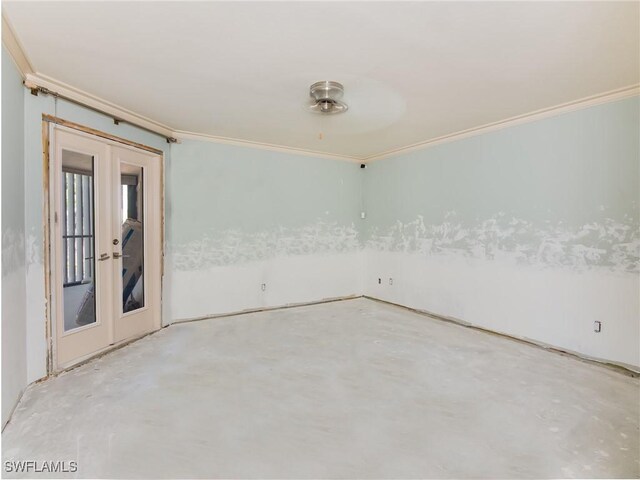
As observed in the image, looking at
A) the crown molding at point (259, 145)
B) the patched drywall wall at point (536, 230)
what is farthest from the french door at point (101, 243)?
the patched drywall wall at point (536, 230)

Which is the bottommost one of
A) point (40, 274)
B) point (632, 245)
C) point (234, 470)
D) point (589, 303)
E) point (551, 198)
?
point (234, 470)

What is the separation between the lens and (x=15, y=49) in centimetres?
209

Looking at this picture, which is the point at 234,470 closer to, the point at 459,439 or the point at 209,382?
the point at 209,382

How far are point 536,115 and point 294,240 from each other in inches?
131

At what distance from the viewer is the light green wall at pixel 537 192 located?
2842 millimetres

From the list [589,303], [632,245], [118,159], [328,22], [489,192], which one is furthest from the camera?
[489,192]

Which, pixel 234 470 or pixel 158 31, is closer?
pixel 234 470

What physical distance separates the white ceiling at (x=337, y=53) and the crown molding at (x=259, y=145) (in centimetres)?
67

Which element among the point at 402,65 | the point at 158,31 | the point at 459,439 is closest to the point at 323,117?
the point at 402,65

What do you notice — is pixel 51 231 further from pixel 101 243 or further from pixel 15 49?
pixel 15 49

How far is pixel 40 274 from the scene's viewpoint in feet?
8.29

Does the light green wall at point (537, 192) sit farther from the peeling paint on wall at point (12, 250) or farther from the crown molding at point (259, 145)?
the peeling paint on wall at point (12, 250)

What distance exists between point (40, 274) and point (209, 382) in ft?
5.03

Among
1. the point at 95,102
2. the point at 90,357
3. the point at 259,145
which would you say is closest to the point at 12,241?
the point at 90,357
